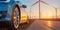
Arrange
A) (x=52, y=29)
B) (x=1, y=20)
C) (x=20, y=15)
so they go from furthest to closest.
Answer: (x=20, y=15) → (x=52, y=29) → (x=1, y=20)

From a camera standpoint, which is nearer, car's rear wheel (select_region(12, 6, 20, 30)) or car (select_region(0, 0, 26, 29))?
car (select_region(0, 0, 26, 29))

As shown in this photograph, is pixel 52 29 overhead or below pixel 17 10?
below

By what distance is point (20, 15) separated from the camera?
725 centimetres

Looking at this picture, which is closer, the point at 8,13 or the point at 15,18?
the point at 8,13

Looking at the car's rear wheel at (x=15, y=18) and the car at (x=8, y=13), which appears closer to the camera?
the car at (x=8, y=13)

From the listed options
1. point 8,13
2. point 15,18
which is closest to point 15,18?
point 15,18

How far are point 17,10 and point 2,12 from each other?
79 cm

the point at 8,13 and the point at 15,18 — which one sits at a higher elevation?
the point at 8,13

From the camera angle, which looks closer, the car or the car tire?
the car

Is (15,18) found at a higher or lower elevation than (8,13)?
lower

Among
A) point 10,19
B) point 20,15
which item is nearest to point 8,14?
point 10,19

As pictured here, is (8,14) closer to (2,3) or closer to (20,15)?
(2,3)

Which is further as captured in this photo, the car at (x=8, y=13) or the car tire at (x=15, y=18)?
the car tire at (x=15, y=18)

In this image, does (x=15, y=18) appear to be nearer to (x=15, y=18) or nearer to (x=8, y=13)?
(x=15, y=18)
